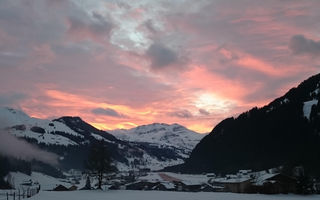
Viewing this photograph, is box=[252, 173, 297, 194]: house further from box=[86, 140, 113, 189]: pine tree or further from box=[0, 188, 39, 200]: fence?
box=[0, 188, 39, 200]: fence

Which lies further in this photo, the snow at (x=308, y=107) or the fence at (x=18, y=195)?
the snow at (x=308, y=107)

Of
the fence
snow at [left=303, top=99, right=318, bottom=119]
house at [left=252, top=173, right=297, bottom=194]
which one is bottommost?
the fence

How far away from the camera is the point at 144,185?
169 meters

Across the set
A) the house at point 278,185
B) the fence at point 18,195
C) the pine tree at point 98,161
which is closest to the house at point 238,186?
the house at point 278,185

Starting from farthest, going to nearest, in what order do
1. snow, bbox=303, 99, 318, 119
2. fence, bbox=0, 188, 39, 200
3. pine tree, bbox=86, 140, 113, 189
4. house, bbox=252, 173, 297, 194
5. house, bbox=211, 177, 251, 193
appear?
snow, bbox=303, 99, 318, 119 → house, bbox=211, 177, 251, 193 → pine tree, bbox=86, 140, 113, 189 → fence, bbox=0, 188, 39, 200 → house, bbox=252, 173, 297, 194

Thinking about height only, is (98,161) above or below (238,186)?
above

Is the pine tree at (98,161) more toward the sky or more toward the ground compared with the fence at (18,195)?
more toward the sky

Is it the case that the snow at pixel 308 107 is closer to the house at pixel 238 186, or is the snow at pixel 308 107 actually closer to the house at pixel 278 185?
the house at pixel 238 186

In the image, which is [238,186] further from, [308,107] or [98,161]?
[308,107]

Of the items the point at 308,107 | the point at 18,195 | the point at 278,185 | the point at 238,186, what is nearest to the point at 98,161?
the point at 18,195

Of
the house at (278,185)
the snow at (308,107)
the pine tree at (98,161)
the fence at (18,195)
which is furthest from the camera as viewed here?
the snow at (308,107)

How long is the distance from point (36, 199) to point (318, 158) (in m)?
130

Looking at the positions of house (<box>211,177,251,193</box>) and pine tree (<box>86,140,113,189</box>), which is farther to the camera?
house (<box>211,177,251,193</box>)

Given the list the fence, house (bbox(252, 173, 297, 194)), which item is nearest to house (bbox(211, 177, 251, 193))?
house (bbox(252, 173, 297, 194))
